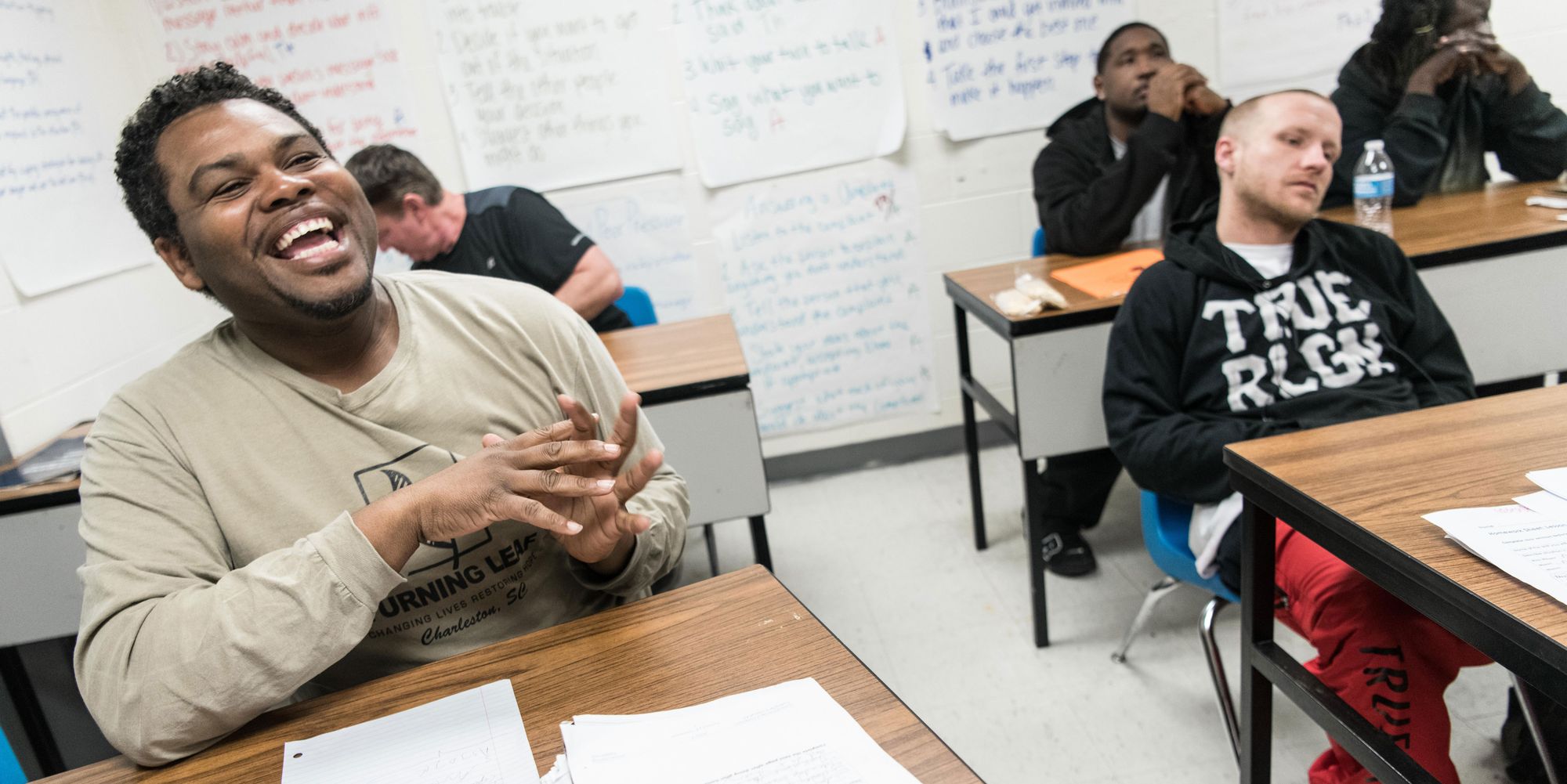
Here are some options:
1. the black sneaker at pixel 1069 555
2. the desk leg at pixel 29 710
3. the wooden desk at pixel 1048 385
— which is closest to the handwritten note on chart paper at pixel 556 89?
the wooden desk at pixel 1048 385

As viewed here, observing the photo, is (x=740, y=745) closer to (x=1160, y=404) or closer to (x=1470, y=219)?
(x=1160, y=404)

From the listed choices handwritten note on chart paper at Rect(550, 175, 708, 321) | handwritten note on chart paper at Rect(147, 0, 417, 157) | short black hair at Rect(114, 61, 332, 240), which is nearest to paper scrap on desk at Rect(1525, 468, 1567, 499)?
short black hair at Rect(114, 61, 332, 240)

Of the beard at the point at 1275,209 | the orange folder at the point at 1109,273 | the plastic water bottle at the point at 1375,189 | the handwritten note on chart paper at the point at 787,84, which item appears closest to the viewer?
the beard at the point at 1275,209

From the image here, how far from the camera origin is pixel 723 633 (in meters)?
0.96

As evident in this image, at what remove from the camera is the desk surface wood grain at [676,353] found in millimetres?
1929

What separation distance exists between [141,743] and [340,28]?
2.57 metres

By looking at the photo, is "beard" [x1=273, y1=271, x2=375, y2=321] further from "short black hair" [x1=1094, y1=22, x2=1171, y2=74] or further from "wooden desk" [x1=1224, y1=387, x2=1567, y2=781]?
"short black hair" [x1=1094, y1=22, x2=1171, y2=74]

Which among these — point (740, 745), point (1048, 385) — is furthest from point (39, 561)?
point (1048, 385)

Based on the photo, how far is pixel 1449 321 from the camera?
204 centimetres

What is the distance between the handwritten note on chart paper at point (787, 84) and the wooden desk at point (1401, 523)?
2075mm

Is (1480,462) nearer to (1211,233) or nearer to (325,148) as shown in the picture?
(1211,233)

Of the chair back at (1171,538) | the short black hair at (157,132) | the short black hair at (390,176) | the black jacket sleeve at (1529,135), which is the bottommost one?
the chair back at (1171,538)

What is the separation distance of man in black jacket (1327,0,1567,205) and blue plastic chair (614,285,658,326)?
6.17 feet

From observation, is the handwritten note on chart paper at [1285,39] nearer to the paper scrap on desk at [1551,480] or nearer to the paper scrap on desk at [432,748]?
the paper scrap on desk at [1551,480]
